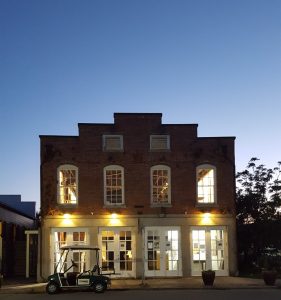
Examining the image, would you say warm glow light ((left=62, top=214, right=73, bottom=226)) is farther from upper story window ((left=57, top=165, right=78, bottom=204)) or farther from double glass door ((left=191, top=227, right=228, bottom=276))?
double glass door ((left=191, top=227, right=228, bottom=276))

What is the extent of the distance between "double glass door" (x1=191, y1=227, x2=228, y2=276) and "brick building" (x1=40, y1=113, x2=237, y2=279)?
0.06m

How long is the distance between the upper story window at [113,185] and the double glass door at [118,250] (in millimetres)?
1574

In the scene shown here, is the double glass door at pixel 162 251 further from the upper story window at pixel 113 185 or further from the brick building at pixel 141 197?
the upper story window at pixel 113 185

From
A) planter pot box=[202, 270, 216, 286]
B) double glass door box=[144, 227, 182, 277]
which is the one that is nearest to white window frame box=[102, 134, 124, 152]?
double glass door box=[144, 227, 182, 277]

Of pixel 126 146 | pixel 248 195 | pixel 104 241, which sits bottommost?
pixel 104 241

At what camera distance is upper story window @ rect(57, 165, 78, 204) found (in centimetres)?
3244

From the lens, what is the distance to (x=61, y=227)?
3200 cm

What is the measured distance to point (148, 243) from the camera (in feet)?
107

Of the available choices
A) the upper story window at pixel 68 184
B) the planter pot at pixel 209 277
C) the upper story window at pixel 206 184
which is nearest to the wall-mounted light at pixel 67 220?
the upper story window at pixel 68 184

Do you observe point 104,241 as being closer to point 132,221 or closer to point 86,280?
point 132,221

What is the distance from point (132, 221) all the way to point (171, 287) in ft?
19.5

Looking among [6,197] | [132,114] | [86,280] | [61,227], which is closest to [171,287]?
[86,280]

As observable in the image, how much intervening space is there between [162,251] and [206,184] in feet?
15.1

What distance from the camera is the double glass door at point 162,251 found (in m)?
32.2
